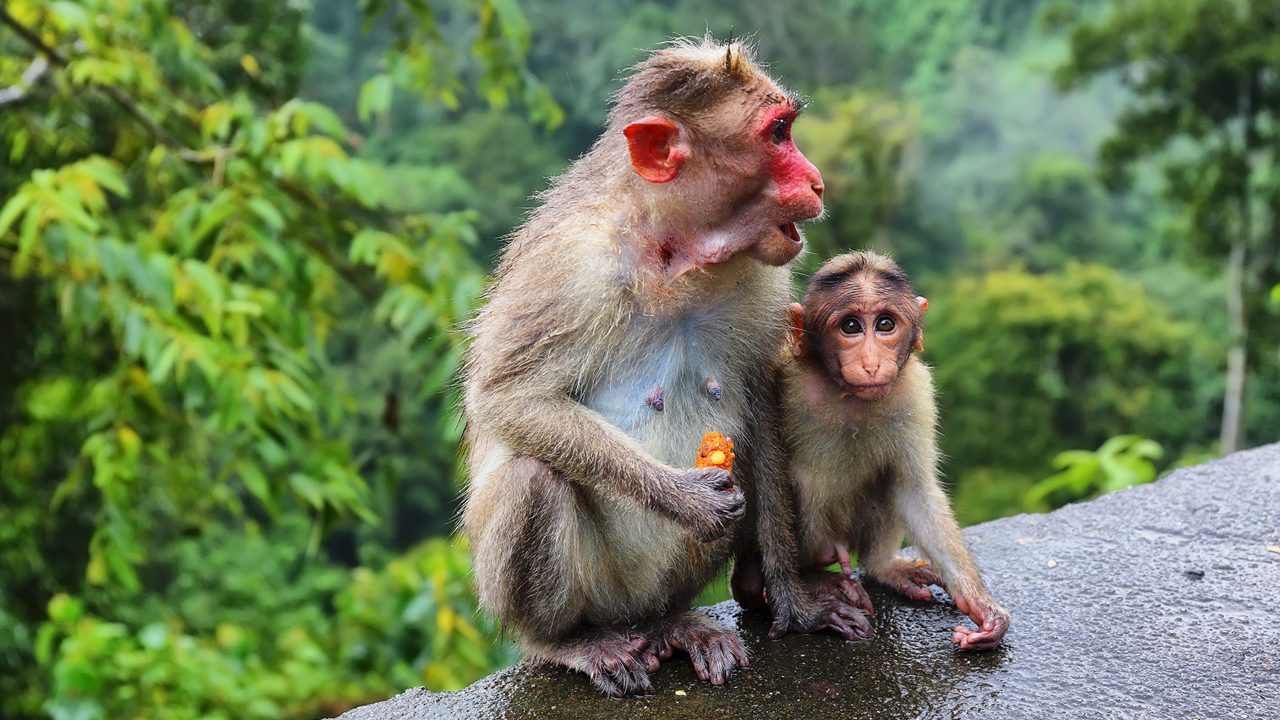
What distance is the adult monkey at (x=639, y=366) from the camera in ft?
9.75

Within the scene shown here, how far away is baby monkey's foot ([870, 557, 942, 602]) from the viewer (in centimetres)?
365

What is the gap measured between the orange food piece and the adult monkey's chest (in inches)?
3.5

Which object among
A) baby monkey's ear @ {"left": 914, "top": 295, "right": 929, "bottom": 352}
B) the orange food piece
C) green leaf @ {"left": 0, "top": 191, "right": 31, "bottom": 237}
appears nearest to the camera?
the orange food piece

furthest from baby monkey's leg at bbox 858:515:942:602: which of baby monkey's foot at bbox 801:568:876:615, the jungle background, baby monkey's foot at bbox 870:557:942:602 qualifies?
the jungle background

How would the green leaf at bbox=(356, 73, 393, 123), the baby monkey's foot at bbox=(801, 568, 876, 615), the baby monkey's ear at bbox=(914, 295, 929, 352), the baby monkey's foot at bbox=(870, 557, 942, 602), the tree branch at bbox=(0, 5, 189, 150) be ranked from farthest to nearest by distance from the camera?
the green leaf at bbox=(356, 73, 393, 123)
the tree branch at bbox=(0, 5, 189, 150)
the baby monkey's foot at bbox=(870, 557, 942, 602)
the baby monkey's foot at bbox=(801, 568, 876, 615)
the baby monkey's ear at bbox=(914, 295, 929, 352)

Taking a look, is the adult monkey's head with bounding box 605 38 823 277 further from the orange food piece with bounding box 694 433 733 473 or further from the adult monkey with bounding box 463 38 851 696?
the orange food piece with bounding box 694 433 733 473

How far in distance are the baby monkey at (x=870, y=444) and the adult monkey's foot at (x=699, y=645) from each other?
42 cm

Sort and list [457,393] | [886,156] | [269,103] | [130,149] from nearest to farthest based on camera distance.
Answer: [457,393] → [130,149] → [269,103] → [886,156]

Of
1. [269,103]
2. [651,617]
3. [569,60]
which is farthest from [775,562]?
[569,60]

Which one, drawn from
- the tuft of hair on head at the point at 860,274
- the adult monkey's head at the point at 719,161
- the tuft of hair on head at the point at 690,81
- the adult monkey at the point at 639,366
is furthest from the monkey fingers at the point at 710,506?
the tuft of hair on head at the point at 690,81

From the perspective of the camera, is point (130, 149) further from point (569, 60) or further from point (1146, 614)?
point (569, 60)

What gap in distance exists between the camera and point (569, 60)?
32.0m

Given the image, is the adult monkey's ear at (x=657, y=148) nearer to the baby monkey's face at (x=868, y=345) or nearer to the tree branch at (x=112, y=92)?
the baby monkey's face at (x=868, y=345)

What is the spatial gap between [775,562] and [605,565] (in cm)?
51
